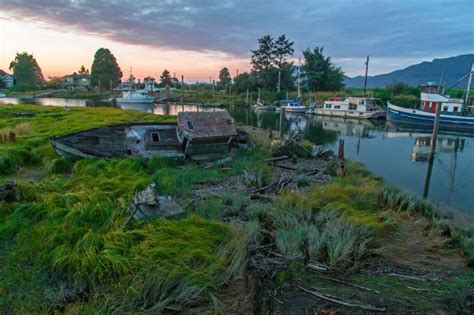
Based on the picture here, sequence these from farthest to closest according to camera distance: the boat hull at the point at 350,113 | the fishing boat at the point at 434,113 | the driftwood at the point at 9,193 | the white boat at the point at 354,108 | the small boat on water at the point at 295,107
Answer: the small boat on water at the point at 295,107, the white boat at the point at 354,108, the boat hull at the point at 350,113, the fishing boat at the point at 434,113, the driftwood at the point at 9,193

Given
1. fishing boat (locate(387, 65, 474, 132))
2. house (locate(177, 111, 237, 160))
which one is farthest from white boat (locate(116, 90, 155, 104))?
house (locate(177, 111, 237, 160))

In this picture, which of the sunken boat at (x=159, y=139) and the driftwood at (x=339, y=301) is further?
the sunken boat at (x=159, y=139)

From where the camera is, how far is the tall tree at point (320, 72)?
2065 inches

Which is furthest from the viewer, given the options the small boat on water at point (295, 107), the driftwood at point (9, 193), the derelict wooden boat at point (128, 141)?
the small boat on water at point (295, 107)

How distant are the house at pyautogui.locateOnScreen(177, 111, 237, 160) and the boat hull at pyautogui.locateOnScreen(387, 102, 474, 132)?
2420 cm

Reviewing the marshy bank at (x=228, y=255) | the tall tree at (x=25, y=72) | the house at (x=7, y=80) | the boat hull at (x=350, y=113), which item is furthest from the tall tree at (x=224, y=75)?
the marshy bank at (x=228, y=255)

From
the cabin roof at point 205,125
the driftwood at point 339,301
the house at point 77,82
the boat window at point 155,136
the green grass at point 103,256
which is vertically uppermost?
the house at point 77,82

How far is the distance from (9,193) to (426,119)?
32072mm

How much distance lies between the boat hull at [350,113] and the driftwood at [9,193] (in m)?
35.9

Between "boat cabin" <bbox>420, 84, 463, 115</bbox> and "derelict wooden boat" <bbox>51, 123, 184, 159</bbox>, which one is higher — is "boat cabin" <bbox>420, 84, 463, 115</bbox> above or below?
above

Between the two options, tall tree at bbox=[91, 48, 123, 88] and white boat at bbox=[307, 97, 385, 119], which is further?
tall tree at bbox=[91, 48, 123, 88]

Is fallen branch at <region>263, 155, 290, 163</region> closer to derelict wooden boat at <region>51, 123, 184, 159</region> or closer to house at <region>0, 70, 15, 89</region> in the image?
derelict wooden boat at <region>51, 123, 184, 159</region>

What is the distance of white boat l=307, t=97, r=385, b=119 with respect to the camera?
1430 inches

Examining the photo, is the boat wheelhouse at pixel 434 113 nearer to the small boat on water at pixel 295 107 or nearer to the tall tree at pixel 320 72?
the small boat on water at pixel 295 107
